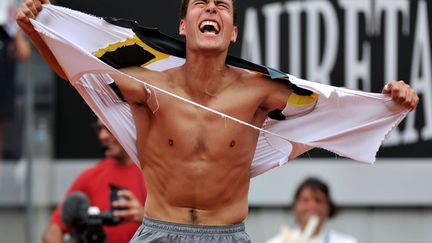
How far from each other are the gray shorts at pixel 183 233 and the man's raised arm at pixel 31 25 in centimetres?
92

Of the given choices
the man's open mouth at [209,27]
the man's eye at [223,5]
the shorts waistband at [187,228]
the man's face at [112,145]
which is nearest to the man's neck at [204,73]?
the man's open mouth at [209,27]

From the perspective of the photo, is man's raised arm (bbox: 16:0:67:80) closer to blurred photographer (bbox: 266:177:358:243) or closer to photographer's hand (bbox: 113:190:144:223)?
photographer's hand (bbox: 113:190:144:223)

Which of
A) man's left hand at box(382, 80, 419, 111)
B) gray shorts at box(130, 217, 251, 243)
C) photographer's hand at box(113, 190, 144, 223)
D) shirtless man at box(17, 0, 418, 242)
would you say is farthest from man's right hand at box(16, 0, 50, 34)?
photographer's hand at box(113, 190, 144, 223)

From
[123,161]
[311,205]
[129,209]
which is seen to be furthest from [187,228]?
[311,205]

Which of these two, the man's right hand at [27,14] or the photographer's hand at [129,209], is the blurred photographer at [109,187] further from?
the man's right hand at [27,14]

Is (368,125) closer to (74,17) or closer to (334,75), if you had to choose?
(74,17)

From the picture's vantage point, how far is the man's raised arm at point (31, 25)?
6305 millimetres

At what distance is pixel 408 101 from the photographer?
6.36 meters

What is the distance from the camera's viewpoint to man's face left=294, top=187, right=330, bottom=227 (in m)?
9.06

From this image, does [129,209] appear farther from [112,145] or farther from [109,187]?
[112,145]

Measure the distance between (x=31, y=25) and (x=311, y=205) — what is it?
3306 millimetres

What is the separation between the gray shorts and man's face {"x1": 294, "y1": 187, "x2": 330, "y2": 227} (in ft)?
9.02

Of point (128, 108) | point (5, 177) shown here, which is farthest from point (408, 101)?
point (5, 177)

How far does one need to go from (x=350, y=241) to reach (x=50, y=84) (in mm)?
3014
